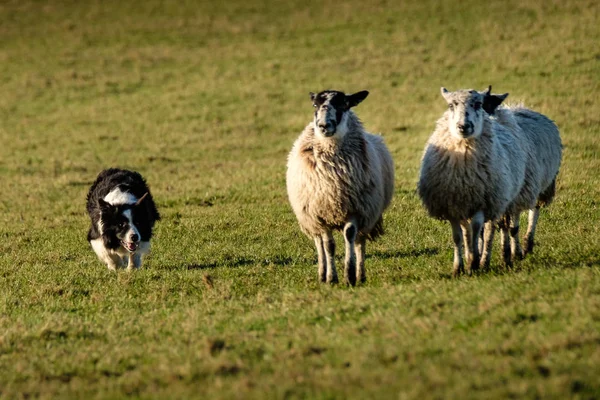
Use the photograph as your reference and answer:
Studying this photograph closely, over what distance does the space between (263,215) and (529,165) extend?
5762 millimetres

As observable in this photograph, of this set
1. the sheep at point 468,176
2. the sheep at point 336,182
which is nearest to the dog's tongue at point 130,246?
the sheep at point 336,182

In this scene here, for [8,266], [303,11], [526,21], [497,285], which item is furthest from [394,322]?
[303,11]

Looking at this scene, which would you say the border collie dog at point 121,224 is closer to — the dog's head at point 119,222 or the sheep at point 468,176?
the dog's head at point 119,222

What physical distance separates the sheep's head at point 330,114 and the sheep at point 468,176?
127 cm

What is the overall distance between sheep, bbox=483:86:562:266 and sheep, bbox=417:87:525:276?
0.36 meters

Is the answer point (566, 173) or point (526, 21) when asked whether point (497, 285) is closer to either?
point (566, 173)

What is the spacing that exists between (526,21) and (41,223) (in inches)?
883

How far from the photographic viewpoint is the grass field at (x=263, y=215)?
644 cm

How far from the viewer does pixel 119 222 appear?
11930mm

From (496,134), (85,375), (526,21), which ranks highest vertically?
(526,21)

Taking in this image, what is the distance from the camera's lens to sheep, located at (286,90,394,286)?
9961 mm

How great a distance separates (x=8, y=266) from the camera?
1266 cm

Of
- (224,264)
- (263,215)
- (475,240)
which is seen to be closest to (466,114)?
(475,240)

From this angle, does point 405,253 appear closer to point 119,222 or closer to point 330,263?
point 330,263
